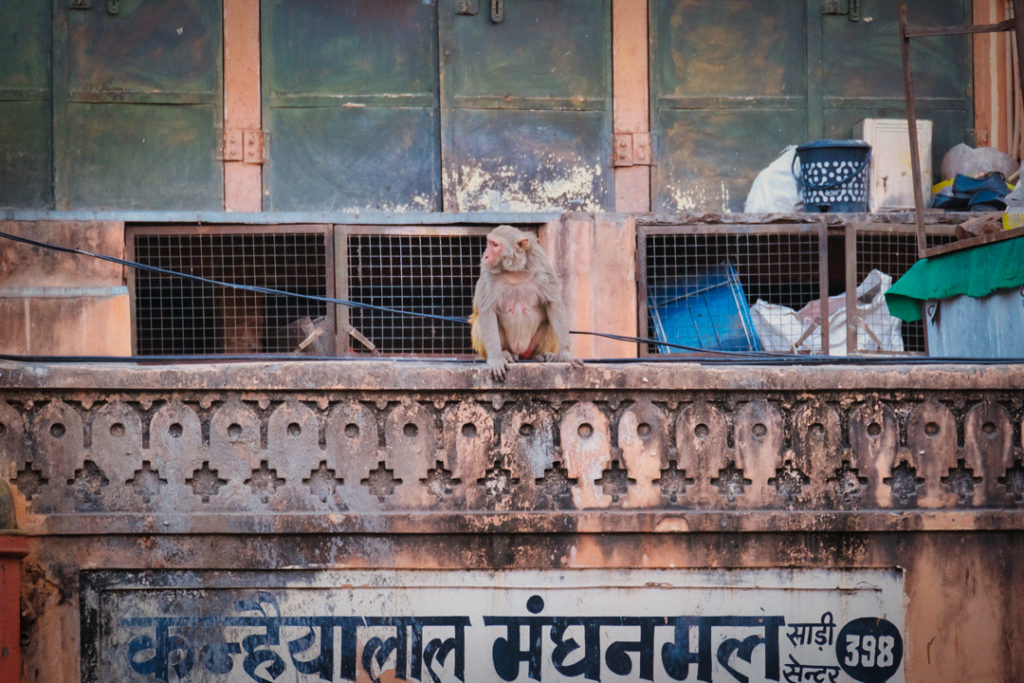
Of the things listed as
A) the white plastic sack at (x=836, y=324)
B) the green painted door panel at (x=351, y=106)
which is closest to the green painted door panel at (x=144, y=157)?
the green painted door panel at (x=351, y=106)

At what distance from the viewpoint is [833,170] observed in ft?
32.9

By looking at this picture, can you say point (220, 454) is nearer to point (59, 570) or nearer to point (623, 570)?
point (59, 570)

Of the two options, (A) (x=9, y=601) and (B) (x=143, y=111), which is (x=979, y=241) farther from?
(B) (x=143, y=111)

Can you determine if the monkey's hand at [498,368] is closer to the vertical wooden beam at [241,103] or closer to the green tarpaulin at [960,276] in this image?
Result: the green tarpaulin at [960,276]

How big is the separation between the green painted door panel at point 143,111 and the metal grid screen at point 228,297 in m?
0.44

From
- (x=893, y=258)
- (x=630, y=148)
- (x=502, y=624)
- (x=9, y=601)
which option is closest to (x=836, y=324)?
(x=893, y=258)

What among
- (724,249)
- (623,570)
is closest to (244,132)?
(724,249)

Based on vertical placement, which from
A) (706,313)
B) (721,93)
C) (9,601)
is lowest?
(9,601)

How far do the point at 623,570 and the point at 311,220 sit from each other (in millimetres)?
4913

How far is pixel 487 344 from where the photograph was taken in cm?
636

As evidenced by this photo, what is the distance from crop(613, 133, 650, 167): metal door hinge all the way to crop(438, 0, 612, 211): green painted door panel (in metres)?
0.10


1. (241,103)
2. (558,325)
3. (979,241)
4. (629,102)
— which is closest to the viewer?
(558,325)

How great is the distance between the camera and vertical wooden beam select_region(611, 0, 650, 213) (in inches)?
412

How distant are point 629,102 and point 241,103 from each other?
3159mm
